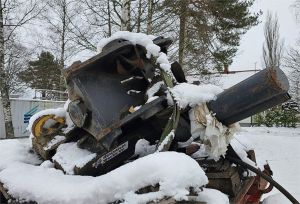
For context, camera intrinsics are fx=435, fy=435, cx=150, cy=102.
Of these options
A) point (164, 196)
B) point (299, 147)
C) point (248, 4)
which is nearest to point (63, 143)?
point (164, 196)

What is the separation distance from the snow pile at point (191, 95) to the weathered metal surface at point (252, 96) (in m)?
0.05

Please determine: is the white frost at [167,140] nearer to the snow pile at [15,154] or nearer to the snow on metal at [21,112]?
the snow pile at [15,154]

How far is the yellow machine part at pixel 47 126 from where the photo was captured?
3.20 m

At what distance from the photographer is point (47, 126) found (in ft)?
10.7

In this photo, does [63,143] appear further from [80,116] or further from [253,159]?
[253,159]

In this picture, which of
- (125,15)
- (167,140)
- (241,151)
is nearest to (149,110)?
(167,140)

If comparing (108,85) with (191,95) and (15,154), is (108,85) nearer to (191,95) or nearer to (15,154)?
(191,95)

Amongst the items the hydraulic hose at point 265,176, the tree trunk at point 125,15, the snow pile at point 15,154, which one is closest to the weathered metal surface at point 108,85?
the snow pile at point 15,154

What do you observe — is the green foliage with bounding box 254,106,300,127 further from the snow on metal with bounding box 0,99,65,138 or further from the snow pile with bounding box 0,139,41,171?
the snow pile with bounding box 0,139,41,171

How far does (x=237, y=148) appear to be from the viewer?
3.12 meters

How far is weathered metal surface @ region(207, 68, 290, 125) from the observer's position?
239 cm

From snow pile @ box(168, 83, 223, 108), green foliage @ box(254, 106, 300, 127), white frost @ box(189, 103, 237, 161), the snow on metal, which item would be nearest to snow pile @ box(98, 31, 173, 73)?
snow pile @ box(168, 83, 223, 108)

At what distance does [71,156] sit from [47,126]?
0.52m

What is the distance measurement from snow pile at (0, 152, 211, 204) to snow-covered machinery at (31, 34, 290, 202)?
232 millimetres
